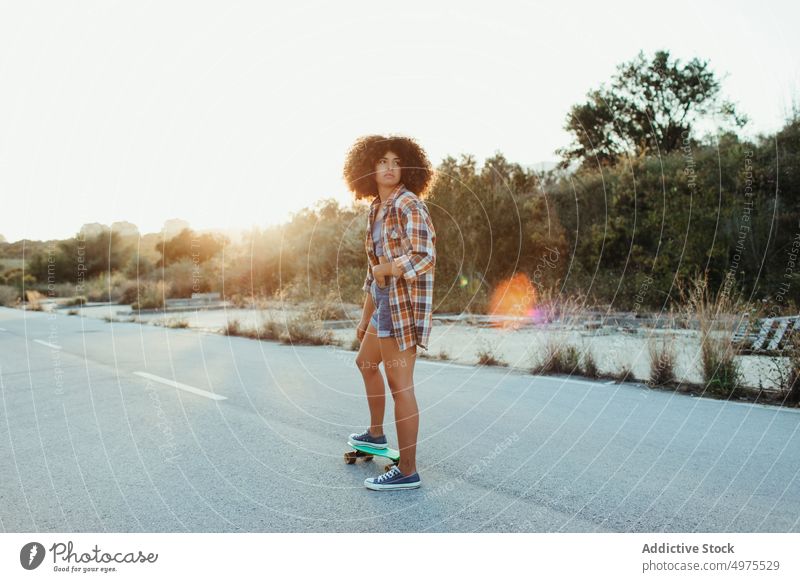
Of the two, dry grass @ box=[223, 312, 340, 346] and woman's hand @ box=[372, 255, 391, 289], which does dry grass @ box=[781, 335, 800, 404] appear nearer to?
woman's hand @ box=[372, 255, 391, 289]

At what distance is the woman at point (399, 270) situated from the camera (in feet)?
12.2

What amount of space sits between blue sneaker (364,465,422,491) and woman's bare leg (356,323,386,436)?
0.58 meters

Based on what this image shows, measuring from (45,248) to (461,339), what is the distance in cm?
3202

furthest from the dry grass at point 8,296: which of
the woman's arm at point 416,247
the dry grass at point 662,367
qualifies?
the woman's arm at point 416,247

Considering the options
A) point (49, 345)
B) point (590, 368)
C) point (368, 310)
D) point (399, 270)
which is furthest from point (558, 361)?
point (49, 345)

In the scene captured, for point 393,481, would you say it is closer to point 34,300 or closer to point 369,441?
point 369,441

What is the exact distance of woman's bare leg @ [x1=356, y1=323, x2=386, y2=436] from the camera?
4.21m

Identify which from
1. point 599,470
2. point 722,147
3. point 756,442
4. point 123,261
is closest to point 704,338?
point 756,442

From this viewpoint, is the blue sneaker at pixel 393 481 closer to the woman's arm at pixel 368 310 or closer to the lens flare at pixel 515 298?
the woman's arm at pixel 368 310

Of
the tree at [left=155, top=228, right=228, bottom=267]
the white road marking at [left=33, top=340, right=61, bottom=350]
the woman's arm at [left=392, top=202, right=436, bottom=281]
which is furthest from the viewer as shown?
the tree at [left=155, top=228, right=228, bottom=267]

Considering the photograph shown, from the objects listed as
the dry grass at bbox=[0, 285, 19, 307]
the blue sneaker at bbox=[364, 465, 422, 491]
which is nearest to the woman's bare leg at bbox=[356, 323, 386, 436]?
the blue sneaker at bbox=[364, 465, 422, 491]

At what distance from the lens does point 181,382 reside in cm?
788

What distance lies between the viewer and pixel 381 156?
4.05 metres
